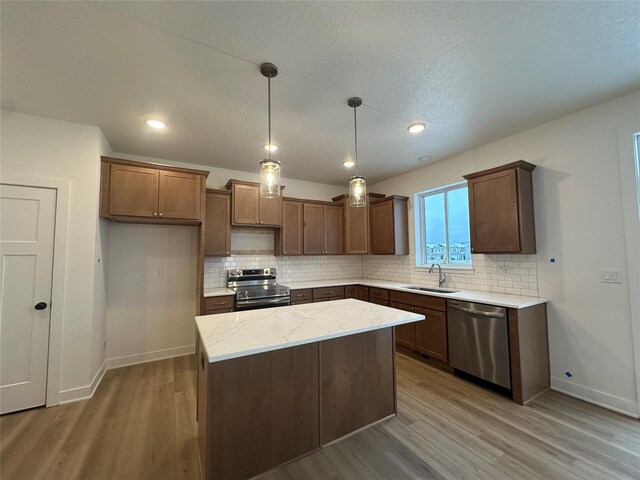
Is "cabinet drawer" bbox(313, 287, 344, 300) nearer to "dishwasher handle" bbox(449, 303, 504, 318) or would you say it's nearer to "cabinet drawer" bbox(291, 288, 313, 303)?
"cabinet drawer" bbox(291, 288, 313, 303)

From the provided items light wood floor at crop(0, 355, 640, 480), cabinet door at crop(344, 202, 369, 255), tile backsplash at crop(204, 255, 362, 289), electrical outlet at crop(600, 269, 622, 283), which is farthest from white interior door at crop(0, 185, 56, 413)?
electrical outlet at crop(600, 269, 622, 283)

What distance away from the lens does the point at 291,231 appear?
4.35 metres

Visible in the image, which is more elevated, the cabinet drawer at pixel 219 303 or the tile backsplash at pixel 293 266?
the tile backsplash at pixel 293 266

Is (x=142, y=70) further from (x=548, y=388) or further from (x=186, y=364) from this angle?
(x=548, y=388)

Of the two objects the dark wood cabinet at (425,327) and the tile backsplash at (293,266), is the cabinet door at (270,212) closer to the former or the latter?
the tile backsplash at (293,266)

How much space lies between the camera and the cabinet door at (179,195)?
3.20 m

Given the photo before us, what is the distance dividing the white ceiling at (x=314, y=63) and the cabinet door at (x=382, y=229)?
1.59 metres

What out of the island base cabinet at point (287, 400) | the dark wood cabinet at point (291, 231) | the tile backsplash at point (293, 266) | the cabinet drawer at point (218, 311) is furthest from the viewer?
the dark wood cabinet at point (291, 231)

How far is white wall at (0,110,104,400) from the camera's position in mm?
2541

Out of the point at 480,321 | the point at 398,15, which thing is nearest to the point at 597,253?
the point at 480,321

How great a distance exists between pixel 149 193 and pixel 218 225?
0.90 metres

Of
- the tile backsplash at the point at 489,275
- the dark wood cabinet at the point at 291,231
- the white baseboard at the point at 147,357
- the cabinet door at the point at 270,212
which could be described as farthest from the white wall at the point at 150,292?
the tile backsplash at the point at 489,275

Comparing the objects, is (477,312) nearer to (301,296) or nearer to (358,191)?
(358,191)

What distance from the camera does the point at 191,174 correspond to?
11.0 feet
